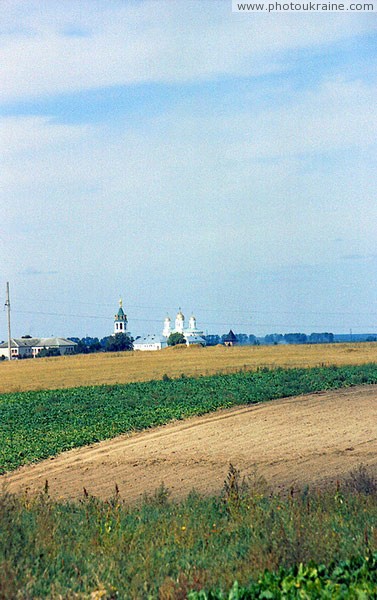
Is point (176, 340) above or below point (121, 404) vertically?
above

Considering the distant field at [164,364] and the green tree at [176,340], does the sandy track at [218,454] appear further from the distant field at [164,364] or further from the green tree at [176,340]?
the green tree at [176,340]

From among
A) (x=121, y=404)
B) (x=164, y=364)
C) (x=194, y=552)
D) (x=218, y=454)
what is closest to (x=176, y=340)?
(x=164, y=364)

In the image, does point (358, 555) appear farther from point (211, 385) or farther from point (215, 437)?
point (211, 385)

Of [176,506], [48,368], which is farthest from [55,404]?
[48,368]

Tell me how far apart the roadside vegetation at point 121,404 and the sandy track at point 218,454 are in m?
0.93

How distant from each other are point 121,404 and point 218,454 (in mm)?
11523

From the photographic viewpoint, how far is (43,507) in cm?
1102

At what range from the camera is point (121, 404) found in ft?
108

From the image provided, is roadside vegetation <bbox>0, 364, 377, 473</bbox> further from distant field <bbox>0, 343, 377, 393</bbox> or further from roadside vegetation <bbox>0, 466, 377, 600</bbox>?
distant field <bbox>0, 343, 377, 393</bbox>

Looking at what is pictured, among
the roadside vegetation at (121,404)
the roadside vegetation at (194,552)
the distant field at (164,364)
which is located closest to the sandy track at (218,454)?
the roadside vegetation at (121,404)

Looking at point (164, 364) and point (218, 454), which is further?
point (164, 364)

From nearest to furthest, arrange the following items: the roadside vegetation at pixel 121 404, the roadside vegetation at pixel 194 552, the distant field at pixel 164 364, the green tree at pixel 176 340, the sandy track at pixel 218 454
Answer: the roadside vegetation at pixel 194 552 < the sandy track at pixel 218 454 < the roadside vegetation at pixel 121 404 < the distant field at pixel 164 364 < the green tree at pixel 176 340

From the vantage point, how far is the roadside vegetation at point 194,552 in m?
7.53

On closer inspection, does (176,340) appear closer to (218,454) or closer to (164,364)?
(164,364)
